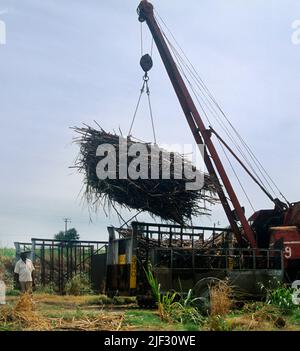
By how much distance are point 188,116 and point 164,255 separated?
5144 mm

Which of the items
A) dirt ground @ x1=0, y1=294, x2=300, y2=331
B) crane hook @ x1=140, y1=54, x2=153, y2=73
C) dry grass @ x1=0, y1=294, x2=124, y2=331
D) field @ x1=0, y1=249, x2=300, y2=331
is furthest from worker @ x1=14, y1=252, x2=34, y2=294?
crane hook @ x1=140, y1=54, x2=153, y2=73

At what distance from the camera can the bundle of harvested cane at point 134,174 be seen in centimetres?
1290

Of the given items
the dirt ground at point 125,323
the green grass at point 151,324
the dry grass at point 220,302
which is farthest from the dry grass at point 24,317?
the dry grass at point 220,302

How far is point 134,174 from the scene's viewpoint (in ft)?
42.4

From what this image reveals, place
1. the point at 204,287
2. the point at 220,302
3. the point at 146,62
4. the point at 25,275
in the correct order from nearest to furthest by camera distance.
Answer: the point at 220,302, the point at 204,287, the point at 25,275, the point at 146,62

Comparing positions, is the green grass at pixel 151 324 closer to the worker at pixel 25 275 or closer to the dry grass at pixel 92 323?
the dry grass at pixel 92 323

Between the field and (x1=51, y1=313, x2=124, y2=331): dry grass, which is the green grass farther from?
(x1=51, y1=313, x2=124, y2=331): dry grass

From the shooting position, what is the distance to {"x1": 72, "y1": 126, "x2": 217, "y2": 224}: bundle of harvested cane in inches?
508

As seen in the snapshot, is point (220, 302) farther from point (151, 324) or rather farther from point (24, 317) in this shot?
point (24, 317)

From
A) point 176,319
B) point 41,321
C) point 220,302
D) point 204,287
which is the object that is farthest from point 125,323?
point 204,287
